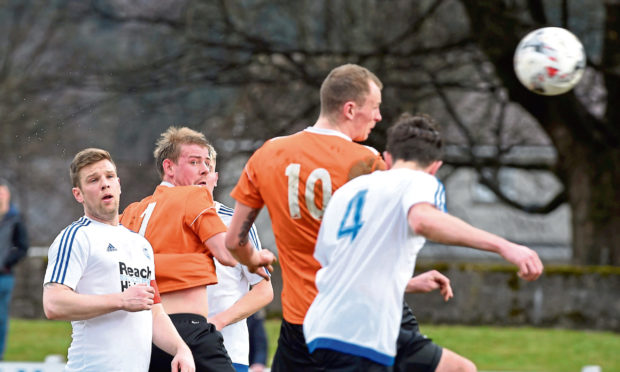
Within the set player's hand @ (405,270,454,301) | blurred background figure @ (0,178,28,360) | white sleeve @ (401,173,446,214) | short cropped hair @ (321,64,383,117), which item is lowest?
blurred background figure @ (0,178,28,360)

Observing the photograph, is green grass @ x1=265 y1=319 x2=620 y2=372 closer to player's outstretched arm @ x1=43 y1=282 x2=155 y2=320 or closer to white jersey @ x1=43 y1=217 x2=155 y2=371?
white jersey @ x1=43 y1=217 x2=155 y2=371

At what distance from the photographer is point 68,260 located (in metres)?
4.59

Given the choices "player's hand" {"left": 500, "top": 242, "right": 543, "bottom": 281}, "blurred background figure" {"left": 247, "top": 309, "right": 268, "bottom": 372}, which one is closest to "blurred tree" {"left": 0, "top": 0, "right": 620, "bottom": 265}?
"blurred background figure" {"left": 247, "top": 309, "right": 268, "bottom": 372}

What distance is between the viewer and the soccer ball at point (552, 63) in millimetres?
7957

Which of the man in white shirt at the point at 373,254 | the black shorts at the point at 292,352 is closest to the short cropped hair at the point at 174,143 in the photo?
the black shorts at the point at 292,352

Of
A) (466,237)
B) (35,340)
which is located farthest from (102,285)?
(35,340)

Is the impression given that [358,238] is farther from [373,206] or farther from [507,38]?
[507,38]

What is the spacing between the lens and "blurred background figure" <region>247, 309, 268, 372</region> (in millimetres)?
10441

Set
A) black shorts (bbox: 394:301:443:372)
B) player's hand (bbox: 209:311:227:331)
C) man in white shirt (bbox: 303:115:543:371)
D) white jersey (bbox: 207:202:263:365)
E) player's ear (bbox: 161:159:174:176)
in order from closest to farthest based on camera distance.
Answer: man in white shirt (bbox: 303:115:543:371) < black shorts (bbox: 394:301:443:372) < player's hand (bbox: 209:311:227:331) < player's ear (bbox: 161:159:174:176) < white jersey (bbox: 207:202:263:365)

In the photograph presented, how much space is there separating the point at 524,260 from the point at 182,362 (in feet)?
6.32

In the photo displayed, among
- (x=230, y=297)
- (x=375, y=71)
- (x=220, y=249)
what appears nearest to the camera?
(x=220, y=249)

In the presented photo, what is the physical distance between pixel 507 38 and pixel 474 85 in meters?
2.49

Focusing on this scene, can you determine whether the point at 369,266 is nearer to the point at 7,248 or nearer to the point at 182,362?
the point at 182,362

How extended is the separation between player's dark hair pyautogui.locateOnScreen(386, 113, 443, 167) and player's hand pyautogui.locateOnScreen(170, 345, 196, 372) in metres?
1.48
